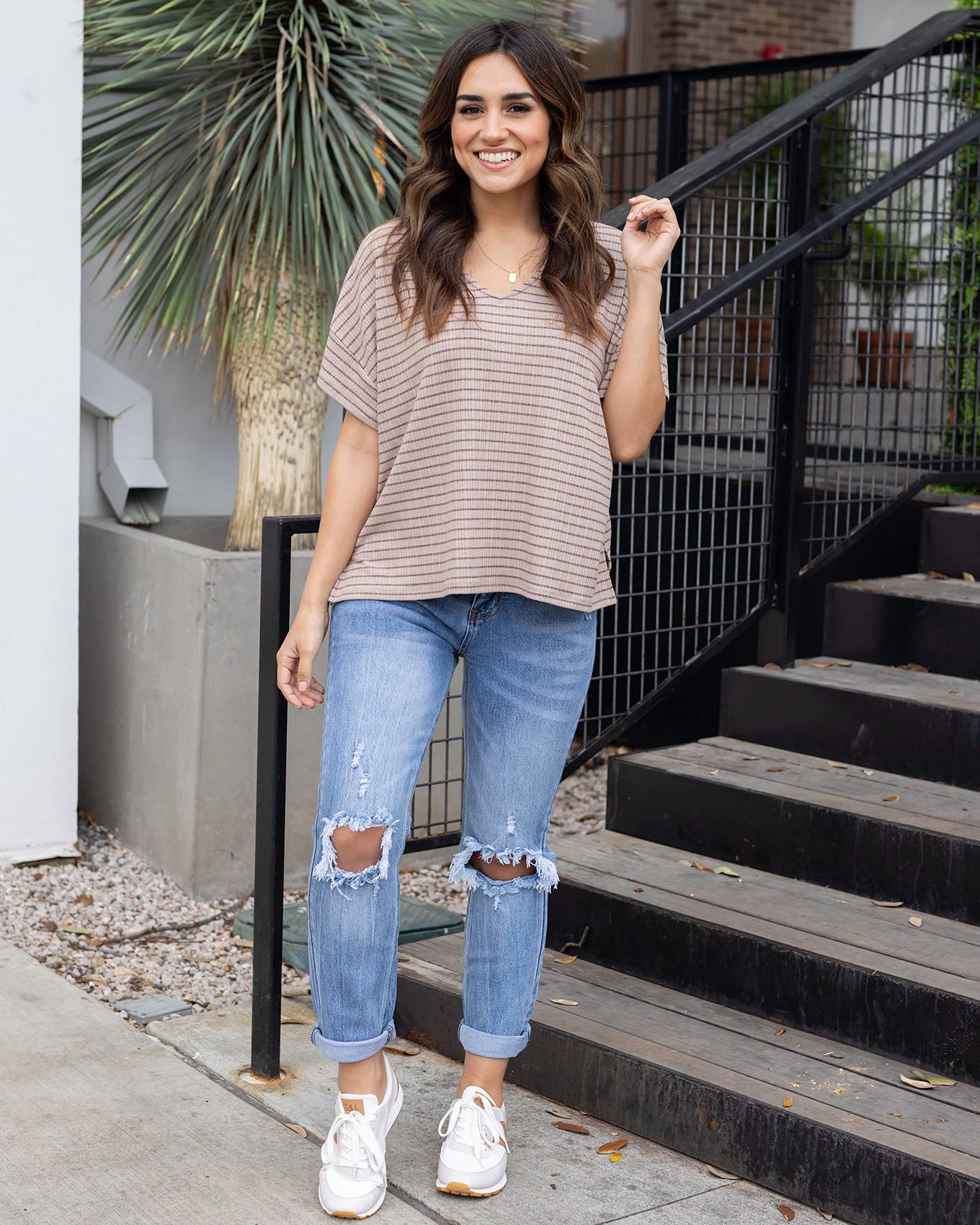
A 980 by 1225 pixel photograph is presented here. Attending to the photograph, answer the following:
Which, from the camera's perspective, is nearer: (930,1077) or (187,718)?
(930,1077)

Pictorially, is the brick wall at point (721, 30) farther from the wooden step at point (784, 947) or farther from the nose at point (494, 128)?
the nose at point (494, 128)

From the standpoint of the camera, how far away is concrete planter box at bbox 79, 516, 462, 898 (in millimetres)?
3688

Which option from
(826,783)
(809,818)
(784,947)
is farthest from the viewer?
(826,783)

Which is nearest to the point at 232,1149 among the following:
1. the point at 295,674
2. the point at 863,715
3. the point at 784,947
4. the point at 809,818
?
the point at 295,674

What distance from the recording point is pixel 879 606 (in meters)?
3.51

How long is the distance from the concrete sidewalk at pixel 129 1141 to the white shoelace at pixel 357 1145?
9 centimetres

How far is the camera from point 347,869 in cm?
200

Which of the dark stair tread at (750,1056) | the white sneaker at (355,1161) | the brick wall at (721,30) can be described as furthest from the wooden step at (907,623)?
the brick wall at (721,30)

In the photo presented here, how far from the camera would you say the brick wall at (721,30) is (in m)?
8.03

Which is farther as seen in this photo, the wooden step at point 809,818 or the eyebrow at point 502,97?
the wooden step at point 809,818

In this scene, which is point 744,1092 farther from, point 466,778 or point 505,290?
point 505,290

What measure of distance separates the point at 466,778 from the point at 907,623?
1648 millimetres

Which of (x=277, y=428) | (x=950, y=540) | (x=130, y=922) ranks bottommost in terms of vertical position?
(x=130, y=922)

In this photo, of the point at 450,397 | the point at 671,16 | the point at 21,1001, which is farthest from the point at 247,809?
the point at 671,16
